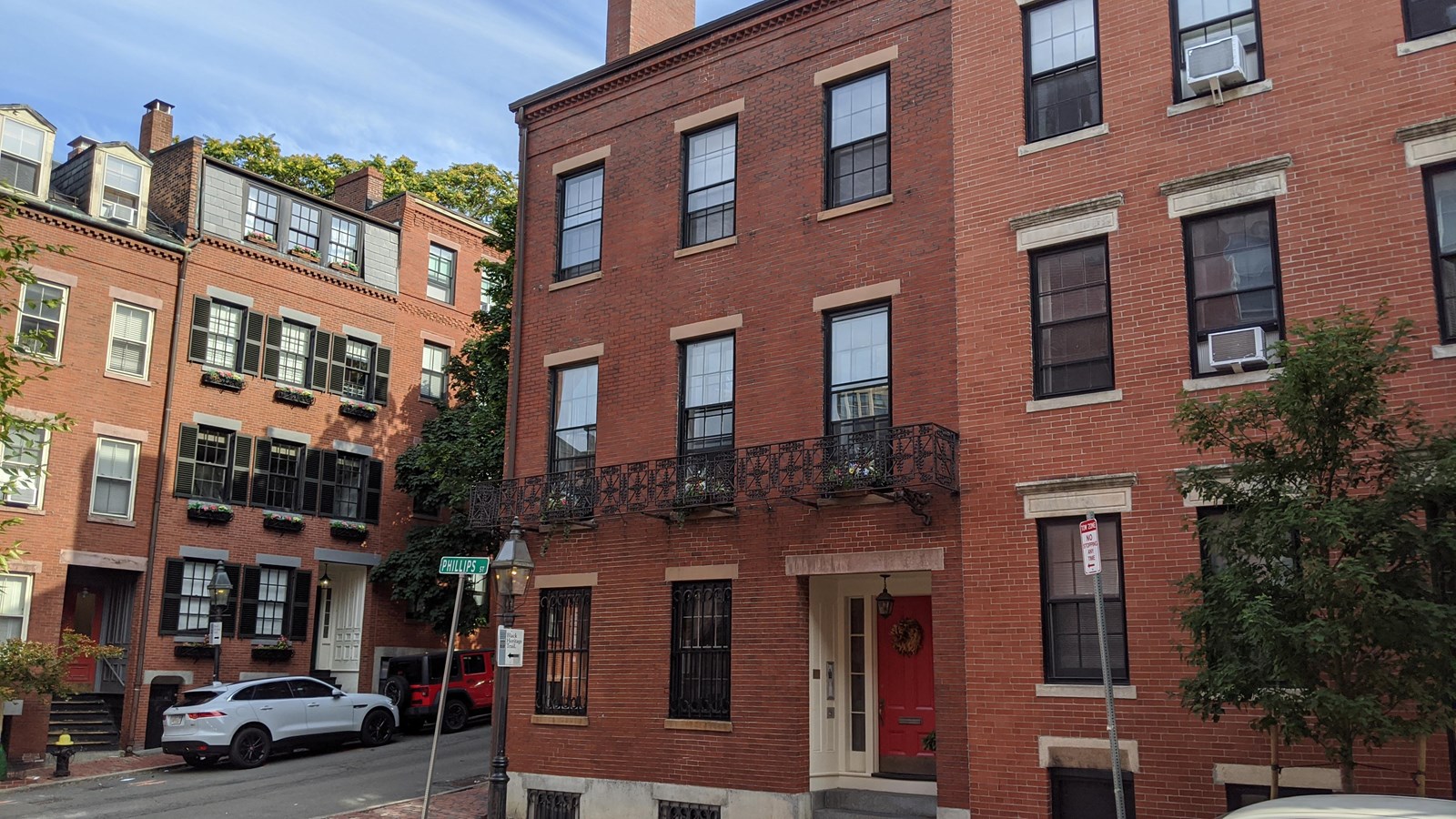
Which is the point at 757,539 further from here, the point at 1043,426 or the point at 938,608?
the point at 1043,426

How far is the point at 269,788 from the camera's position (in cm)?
2152

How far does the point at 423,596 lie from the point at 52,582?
8.54 m

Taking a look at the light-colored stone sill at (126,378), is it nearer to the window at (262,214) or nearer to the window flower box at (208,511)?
the window flower box at (208,511)

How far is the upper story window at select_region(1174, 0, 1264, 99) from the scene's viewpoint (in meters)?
13.7

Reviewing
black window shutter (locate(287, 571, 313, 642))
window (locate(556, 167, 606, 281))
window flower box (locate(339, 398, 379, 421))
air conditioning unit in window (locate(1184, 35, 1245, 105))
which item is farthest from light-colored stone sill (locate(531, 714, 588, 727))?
window flower box (locate(339, 398, 379, 421))

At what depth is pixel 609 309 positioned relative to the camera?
1977 centimetres

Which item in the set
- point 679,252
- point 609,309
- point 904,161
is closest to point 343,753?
point 609,309

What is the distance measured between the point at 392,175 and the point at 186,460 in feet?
61.7

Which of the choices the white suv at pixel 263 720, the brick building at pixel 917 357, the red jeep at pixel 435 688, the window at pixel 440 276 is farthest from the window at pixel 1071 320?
Result: the window at pixel 440 276

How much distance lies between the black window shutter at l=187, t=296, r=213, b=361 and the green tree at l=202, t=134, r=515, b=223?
44.0 feet

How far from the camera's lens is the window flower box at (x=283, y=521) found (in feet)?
103

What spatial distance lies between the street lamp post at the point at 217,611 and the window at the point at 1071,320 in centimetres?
2039

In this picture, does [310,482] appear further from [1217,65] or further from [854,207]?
[1217,65]

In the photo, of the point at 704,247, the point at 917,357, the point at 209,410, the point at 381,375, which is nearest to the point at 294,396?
the point at 209,410
